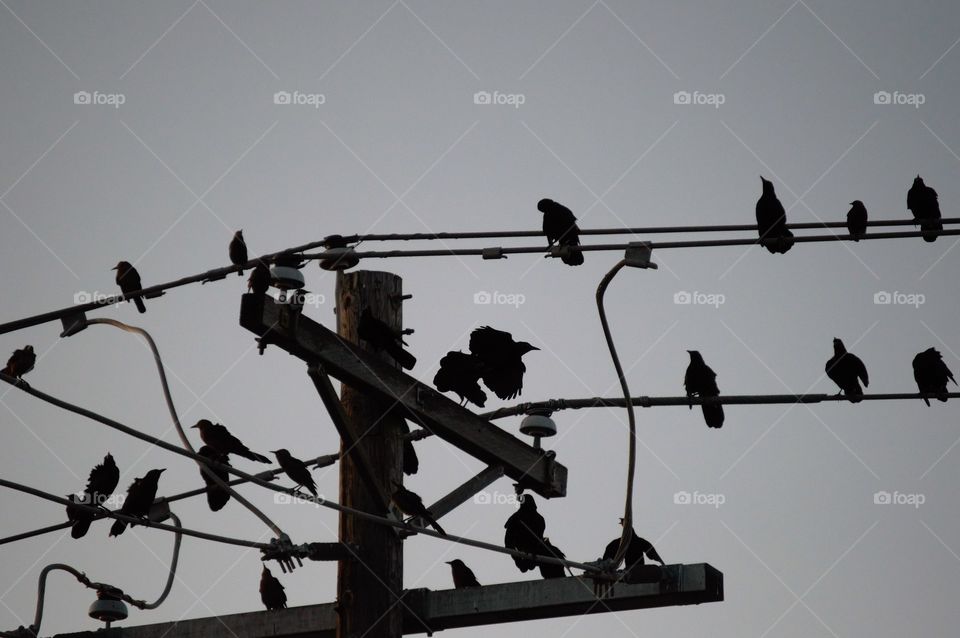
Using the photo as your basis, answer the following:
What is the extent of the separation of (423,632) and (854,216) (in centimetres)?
772

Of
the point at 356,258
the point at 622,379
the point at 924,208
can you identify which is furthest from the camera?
the point at 924,208

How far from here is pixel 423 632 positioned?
24.7 feet

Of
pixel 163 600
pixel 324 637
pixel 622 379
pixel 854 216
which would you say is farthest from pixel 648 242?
pixel 854 216

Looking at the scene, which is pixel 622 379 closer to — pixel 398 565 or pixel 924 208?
pixel 398 565

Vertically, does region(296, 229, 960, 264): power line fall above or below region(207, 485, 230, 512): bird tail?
above

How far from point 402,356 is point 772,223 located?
2.60m

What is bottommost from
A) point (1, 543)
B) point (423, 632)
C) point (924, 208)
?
point (423, 632)

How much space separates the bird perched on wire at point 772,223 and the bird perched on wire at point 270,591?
399 centimetres

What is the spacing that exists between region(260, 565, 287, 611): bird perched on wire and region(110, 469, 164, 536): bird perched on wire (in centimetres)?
122

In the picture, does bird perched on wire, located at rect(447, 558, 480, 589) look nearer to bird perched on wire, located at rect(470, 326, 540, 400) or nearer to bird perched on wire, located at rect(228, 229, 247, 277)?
bird perched on wire, located at rect(470, 326, 540, 400)

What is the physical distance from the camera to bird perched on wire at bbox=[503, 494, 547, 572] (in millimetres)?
8727

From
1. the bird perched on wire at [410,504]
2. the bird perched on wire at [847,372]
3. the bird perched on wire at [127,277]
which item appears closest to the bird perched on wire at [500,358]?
the bird perched on wire at [410,504]

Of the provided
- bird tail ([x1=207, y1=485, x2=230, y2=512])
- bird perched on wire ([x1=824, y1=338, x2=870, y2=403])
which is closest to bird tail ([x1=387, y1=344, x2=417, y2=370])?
bird tail ([x1=207, y1=485, x2=230, y2=512])

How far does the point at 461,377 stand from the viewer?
8.40 m
